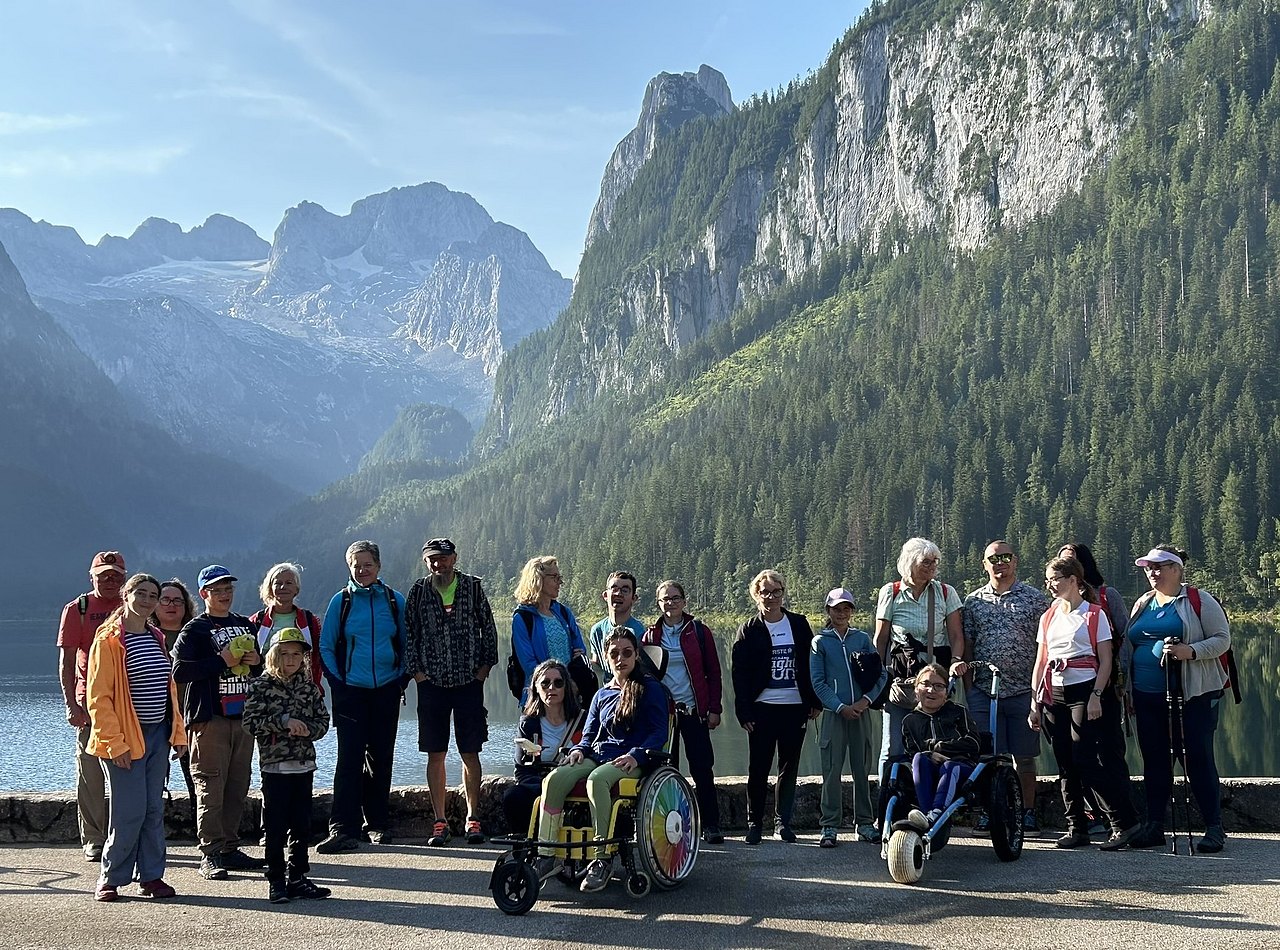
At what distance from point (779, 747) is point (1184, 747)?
3103 millimetres

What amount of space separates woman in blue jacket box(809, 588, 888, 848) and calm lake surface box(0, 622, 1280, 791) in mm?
8113

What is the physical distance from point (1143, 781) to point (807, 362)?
15519 centimetres

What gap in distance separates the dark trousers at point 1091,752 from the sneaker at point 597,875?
3671mm

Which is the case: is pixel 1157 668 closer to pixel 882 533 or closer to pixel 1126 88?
pixel 882 533

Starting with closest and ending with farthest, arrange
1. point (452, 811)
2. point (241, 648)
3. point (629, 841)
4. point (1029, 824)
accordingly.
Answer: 1. point (629, 841)
2. point (241, 648)
3. point (1029, 824)
4. point (452, 811)

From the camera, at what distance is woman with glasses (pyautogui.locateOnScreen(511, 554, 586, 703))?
402 inches

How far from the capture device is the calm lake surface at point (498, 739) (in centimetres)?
3669

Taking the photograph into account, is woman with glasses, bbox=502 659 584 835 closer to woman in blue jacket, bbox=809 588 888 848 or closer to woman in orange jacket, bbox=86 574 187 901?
woman in blue jacket, bbox=809 588 888 848

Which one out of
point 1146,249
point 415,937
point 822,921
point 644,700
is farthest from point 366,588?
point 1146,249

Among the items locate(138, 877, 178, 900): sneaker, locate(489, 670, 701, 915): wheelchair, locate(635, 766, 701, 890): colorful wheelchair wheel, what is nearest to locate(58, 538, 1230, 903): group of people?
locate(138, 877, 178, 900): sneaker

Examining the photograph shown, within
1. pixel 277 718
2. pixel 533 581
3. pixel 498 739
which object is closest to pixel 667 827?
pixel 533 581

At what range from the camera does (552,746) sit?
30.4 ft

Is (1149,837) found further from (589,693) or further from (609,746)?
(589,693)

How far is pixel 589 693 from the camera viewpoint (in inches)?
396
